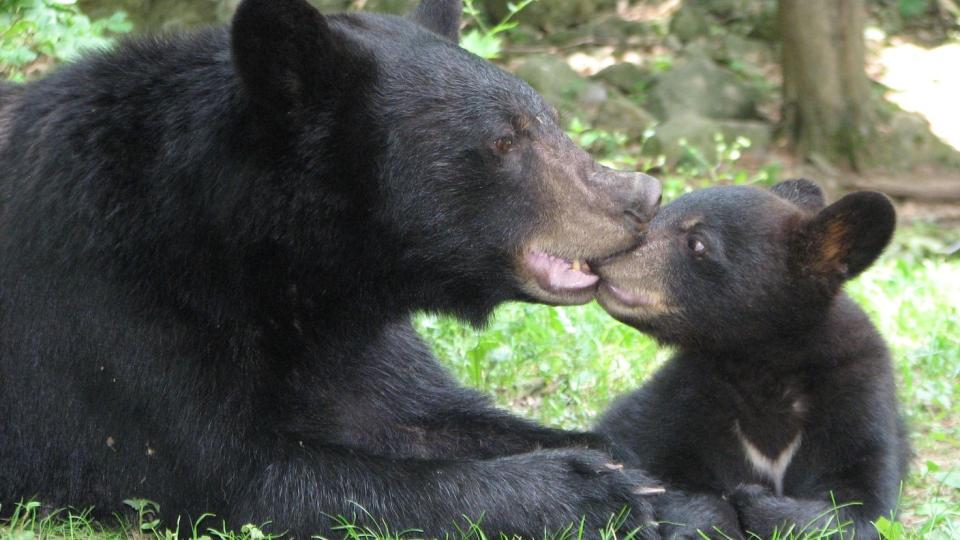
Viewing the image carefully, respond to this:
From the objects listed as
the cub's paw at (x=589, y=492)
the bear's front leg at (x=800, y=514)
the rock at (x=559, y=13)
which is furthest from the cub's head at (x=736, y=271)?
the rock at (x=559, y=13)

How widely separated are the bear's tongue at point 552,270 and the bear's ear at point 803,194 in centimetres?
137

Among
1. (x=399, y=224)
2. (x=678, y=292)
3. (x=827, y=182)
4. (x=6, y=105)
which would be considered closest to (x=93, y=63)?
(x=6, y=105)

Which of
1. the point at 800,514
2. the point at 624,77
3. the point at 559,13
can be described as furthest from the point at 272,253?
the point at 559,13

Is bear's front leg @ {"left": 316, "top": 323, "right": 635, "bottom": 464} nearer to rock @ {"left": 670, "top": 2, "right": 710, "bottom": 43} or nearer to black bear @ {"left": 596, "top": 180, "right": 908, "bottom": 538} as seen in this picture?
black bear @ {"left": 596, "top": 180, "right": 908, "bottom": 538}

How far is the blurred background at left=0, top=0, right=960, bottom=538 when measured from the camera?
20.2 feet

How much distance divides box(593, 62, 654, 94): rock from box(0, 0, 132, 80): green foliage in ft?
30.8

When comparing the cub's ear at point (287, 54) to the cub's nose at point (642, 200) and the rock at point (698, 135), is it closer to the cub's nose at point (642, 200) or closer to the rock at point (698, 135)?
the cub's nose at point (642, 200)

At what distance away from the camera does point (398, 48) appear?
14.4 ft

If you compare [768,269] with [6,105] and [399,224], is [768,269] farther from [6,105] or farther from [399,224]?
[6,105]

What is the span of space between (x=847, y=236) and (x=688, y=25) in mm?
12150

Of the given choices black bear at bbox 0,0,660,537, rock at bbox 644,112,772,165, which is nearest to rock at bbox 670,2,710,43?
rock at bbox 644,112,772,165

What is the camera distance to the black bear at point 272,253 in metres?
4.04

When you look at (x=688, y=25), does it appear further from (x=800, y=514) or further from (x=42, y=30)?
(x=800, y=514)

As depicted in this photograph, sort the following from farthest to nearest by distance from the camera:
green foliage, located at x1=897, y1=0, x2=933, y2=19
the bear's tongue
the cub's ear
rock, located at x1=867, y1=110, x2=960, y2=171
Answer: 1. green foliage, located at x1=897, y1=0, x2=933, y2=19
2. rock, located at x1=867, y1=110, x2=960, y2=171
3. the bear's tongue
4. the cub's ear
